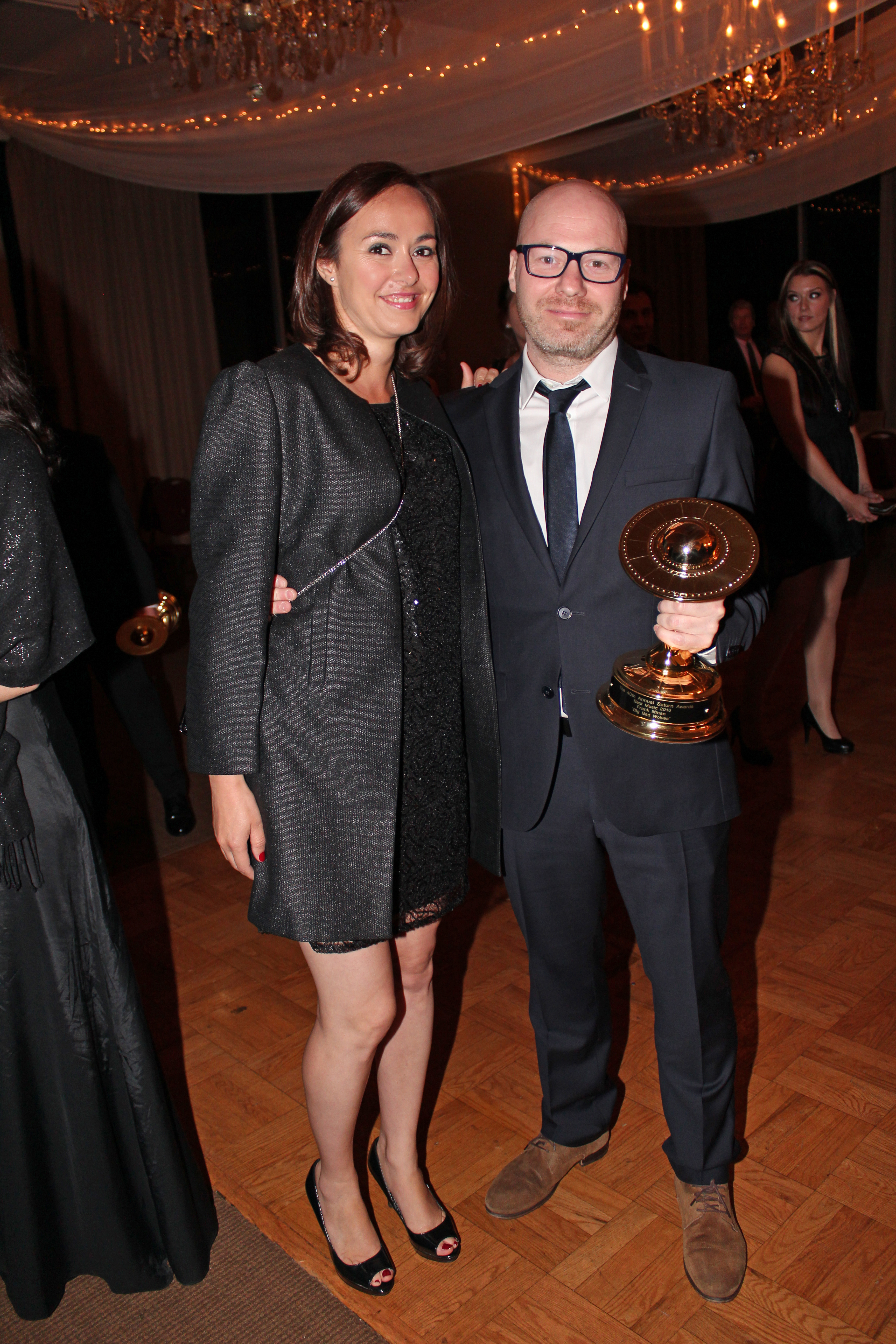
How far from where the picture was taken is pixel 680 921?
6.34 feet

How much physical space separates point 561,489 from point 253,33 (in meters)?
3.44

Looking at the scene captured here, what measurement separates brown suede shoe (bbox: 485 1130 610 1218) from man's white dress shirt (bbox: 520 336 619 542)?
4.29 ft

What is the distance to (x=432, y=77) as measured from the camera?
393cm

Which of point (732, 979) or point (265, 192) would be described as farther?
point (265, 192)

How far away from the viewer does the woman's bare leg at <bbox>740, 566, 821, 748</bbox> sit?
169 inches

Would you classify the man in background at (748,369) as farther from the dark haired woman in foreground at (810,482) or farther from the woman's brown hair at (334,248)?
the woman's brown hair at (334,248)

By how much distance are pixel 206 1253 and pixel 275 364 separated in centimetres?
168

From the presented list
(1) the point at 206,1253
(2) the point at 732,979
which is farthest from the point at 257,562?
(2) the point at 732,979

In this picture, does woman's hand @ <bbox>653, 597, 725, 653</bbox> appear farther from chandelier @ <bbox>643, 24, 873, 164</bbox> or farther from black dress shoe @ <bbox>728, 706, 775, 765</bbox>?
chandelier @ <bbox>643, 24, 873, 164</bbox>

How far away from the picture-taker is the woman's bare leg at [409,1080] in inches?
78.4

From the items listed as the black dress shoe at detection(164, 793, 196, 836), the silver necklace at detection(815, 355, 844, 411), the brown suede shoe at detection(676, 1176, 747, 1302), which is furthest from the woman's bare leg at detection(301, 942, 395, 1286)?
the silver necklace at detection(815, 355, 844, 411)

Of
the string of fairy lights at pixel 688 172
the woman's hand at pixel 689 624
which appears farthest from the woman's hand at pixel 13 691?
the string of fairy lights at pixel 688 172

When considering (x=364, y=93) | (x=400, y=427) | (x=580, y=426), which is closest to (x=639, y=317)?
(x=364, y=93)

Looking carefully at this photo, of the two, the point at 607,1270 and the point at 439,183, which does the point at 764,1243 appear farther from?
the point at 439,183
